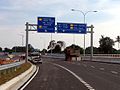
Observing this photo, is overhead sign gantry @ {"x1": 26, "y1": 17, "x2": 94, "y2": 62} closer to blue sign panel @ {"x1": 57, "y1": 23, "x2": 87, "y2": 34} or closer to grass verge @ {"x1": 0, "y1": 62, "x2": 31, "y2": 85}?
blue sign panel @ {"x1": 57, "y1": 23, "x2": 87, "y2": 34}

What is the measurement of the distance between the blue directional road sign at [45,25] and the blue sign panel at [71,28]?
1592 mm

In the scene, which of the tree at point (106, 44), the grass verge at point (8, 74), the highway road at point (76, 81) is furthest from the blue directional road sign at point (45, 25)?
the tree at point (106, 44)

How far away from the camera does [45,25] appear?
216 ft

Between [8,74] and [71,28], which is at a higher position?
[71,28]

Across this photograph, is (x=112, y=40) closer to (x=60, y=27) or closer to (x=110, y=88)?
(x=60, y=27)

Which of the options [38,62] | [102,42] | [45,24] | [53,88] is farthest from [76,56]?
[102,42]

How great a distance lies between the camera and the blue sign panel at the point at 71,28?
67250mm

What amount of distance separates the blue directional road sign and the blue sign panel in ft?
5.22

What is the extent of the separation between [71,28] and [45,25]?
5.41 m

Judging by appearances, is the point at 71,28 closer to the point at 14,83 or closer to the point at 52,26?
the point at 52,26

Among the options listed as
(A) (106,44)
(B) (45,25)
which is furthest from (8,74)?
(A) (106,44)

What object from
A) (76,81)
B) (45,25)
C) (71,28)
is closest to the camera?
(76,81)

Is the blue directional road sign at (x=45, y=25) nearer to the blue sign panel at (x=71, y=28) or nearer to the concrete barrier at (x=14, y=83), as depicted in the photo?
the blue sign panel at (x=71, y=28)

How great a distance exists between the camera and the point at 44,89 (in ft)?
55.5
